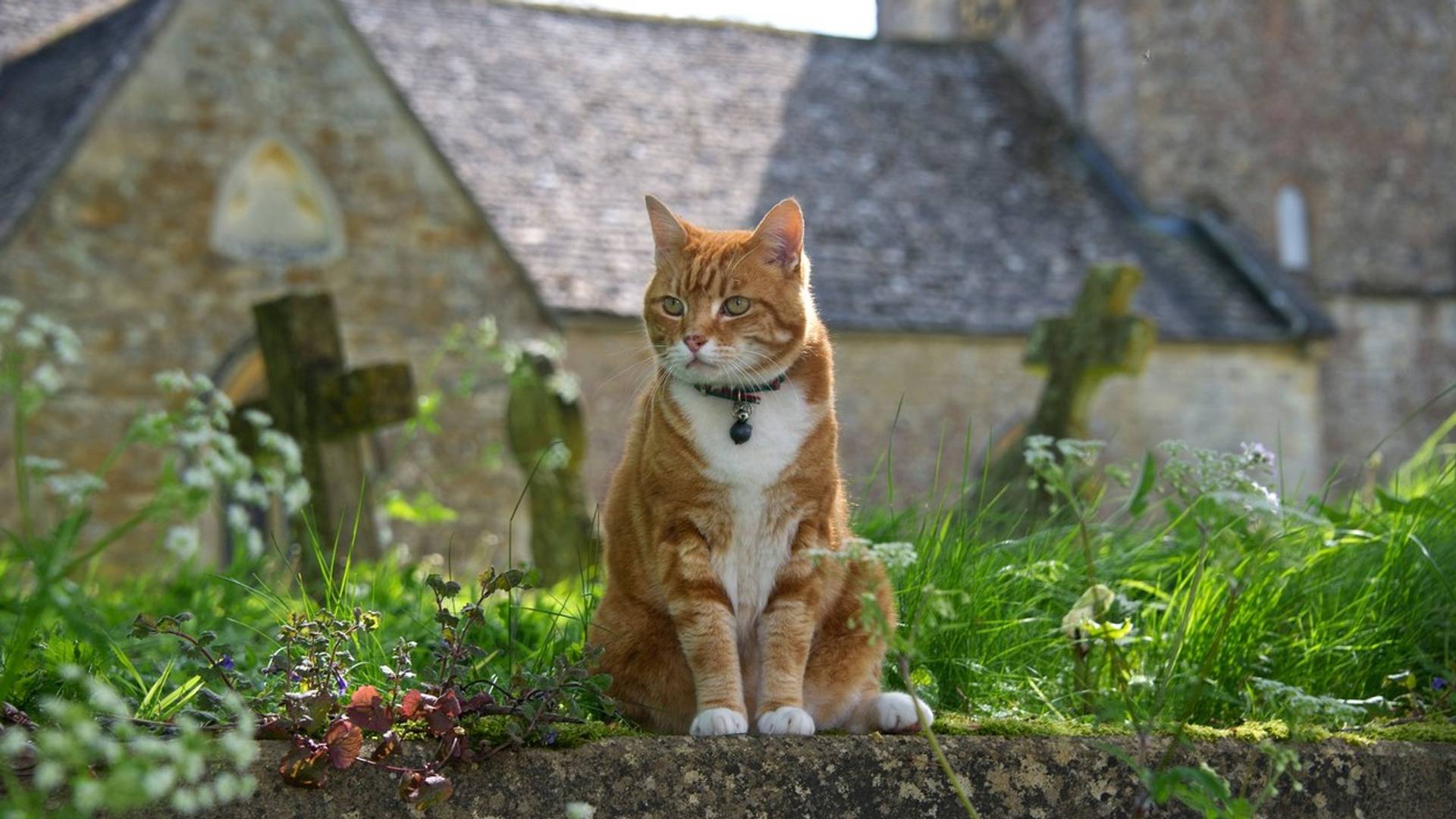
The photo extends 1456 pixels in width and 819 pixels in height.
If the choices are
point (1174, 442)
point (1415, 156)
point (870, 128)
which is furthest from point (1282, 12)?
point (1174, 442)

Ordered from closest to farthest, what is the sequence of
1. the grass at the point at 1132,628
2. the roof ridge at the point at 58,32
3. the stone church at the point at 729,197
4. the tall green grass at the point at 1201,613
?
the grass at the point at 1132,628, the tall green grass at the point at 1201,613, the stone church at the point at 729,197, the roof ridge at the point at 58,32

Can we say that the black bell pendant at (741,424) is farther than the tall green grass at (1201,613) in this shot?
No

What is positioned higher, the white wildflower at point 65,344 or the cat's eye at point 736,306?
the cat's eye at point 736,306

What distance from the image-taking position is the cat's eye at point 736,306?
3260 mm

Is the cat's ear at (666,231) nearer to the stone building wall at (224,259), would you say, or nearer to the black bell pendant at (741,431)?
the black bell pendant at (741,431)

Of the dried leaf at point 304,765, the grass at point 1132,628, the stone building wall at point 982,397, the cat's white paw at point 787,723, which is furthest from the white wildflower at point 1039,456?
the stone building wall at point 982,397

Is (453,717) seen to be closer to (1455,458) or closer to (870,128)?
(1455,458)

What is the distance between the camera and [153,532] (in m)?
13.8

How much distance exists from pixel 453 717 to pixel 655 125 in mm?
17698

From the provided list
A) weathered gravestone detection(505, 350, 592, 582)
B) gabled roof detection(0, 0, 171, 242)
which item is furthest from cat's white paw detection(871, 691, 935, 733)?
gabled roof detection(0, 0, 171, 242)

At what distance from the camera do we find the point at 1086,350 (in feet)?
27.8

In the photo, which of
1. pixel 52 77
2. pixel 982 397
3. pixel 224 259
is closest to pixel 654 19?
pixel 982 397

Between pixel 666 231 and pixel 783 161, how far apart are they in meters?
16.9

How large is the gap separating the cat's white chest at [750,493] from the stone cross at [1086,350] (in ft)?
17.4
